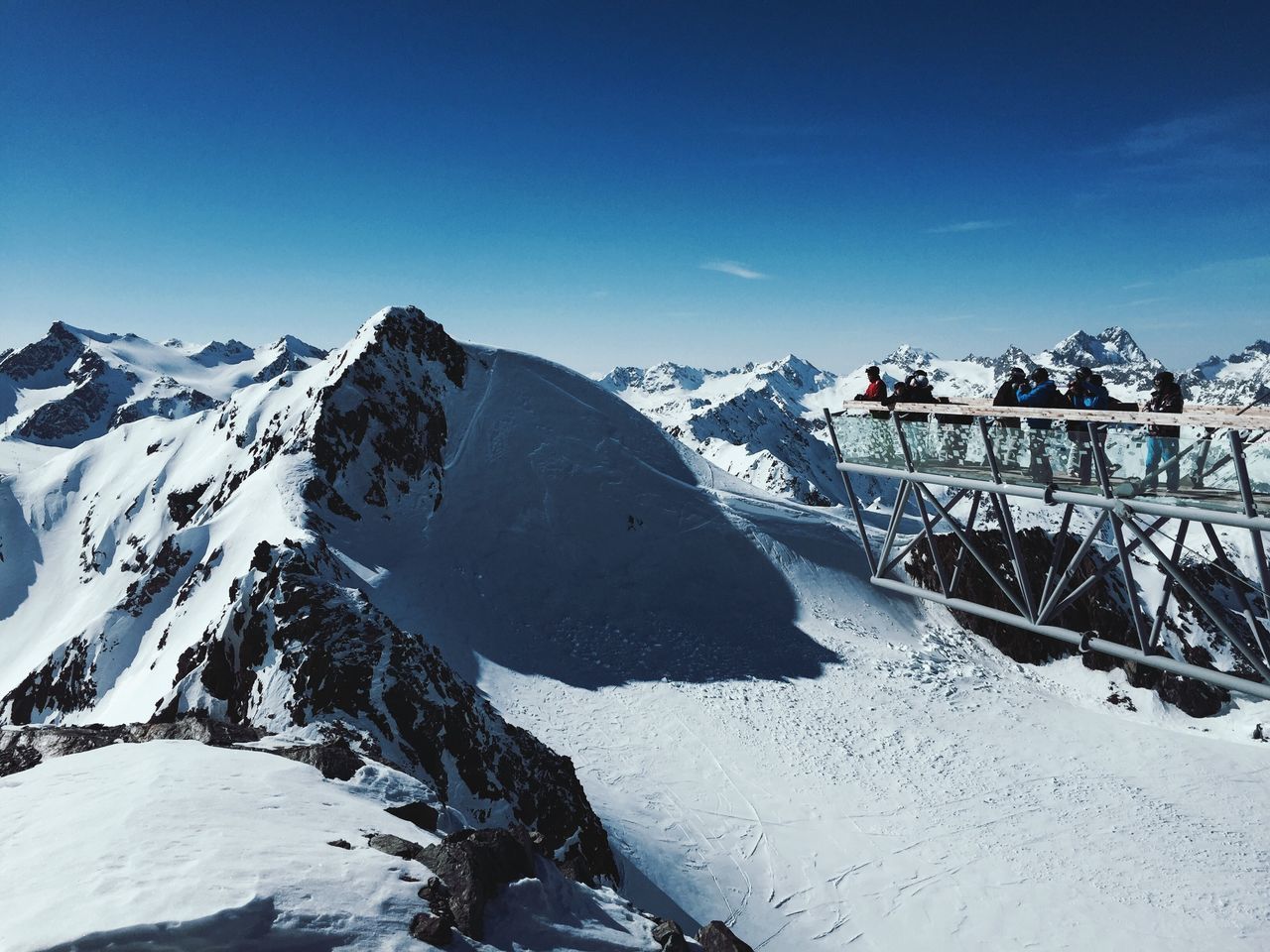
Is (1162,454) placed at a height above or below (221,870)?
above

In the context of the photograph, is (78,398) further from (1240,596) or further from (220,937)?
(1240,596)

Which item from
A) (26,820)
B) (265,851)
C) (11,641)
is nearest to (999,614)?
(265,851)

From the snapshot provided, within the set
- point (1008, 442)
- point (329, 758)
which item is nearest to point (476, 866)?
point (329, 758)

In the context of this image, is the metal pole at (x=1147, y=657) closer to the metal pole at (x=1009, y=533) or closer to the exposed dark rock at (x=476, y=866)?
the metal pole at (x=1009, y=533)

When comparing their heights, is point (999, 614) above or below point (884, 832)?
above

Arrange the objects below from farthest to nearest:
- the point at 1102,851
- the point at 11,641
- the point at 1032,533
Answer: the point at 11,641, the point at 1032,533, the point at 1102,851

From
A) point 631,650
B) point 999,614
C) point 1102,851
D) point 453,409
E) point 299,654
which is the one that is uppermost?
point 453,409

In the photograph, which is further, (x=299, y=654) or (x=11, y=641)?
(x=11, y=641)

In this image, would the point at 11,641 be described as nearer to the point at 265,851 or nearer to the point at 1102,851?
the point at 265,851
